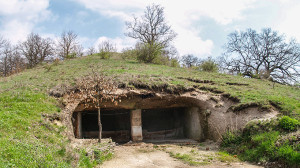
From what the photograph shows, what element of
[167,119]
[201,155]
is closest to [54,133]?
[201,155]

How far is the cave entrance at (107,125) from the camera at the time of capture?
1633cm

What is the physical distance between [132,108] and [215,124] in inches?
212

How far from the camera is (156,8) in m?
33.5

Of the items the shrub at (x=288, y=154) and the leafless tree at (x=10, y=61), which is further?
the leafless tree at (x=10, y=61)

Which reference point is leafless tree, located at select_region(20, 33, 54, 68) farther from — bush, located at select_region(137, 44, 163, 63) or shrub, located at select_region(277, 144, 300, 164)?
shrub, located at select_region(277, 144, 300, 164)

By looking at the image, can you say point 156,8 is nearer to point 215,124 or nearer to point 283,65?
point 283,65

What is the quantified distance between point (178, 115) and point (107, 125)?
6127 millimetres

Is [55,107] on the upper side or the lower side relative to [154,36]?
lower

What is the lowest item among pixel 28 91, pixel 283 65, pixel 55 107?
pixel 55 107

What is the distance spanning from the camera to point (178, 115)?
62.2 feet

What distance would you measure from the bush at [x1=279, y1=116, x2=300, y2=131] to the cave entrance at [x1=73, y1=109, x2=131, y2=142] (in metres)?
9.75

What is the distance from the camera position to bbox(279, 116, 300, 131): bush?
30.3ft

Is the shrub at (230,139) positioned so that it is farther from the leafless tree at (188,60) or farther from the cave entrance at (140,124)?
the leafless tree at (188,60)

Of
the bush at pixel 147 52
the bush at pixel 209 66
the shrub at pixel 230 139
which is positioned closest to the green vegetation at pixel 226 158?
the shrub at pixel 230 139
